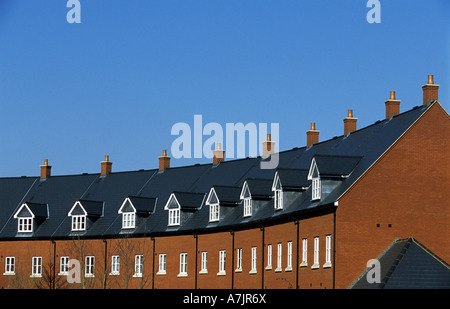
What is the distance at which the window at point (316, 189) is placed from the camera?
4784 centimetres

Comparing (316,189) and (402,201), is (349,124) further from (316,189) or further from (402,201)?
(402,201)

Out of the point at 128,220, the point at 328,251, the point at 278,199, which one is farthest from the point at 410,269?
the point at 128,220

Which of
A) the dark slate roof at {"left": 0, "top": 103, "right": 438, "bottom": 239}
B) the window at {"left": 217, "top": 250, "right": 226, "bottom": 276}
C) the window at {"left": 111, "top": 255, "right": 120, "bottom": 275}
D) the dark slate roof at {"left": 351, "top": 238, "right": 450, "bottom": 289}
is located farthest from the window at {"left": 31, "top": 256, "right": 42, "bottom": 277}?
the dark slate roof at {"left": 351, "top": 238, "right": 450, "bottom": 289}

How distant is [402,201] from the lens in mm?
45656

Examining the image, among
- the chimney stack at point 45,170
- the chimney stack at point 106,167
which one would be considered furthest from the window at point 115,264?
the chimney stack at point 45,170

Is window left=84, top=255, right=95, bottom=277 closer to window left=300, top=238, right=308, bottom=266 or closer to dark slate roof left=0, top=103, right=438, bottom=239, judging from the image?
dark slate roof left=0, top=103, right=438, bottom=239

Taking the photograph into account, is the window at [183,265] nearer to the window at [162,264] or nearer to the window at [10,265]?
the window at [162,264]

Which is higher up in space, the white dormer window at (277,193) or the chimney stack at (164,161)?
the chimney stack at (164,161)

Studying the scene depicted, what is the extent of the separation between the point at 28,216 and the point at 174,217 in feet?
48.0

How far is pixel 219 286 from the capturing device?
60.0 metres

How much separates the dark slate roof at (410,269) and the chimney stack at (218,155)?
96.4 ft

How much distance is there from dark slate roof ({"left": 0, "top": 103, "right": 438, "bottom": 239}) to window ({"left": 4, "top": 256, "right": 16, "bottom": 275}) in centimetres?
192

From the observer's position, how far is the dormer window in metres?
74.2

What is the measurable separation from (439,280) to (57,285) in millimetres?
30969
